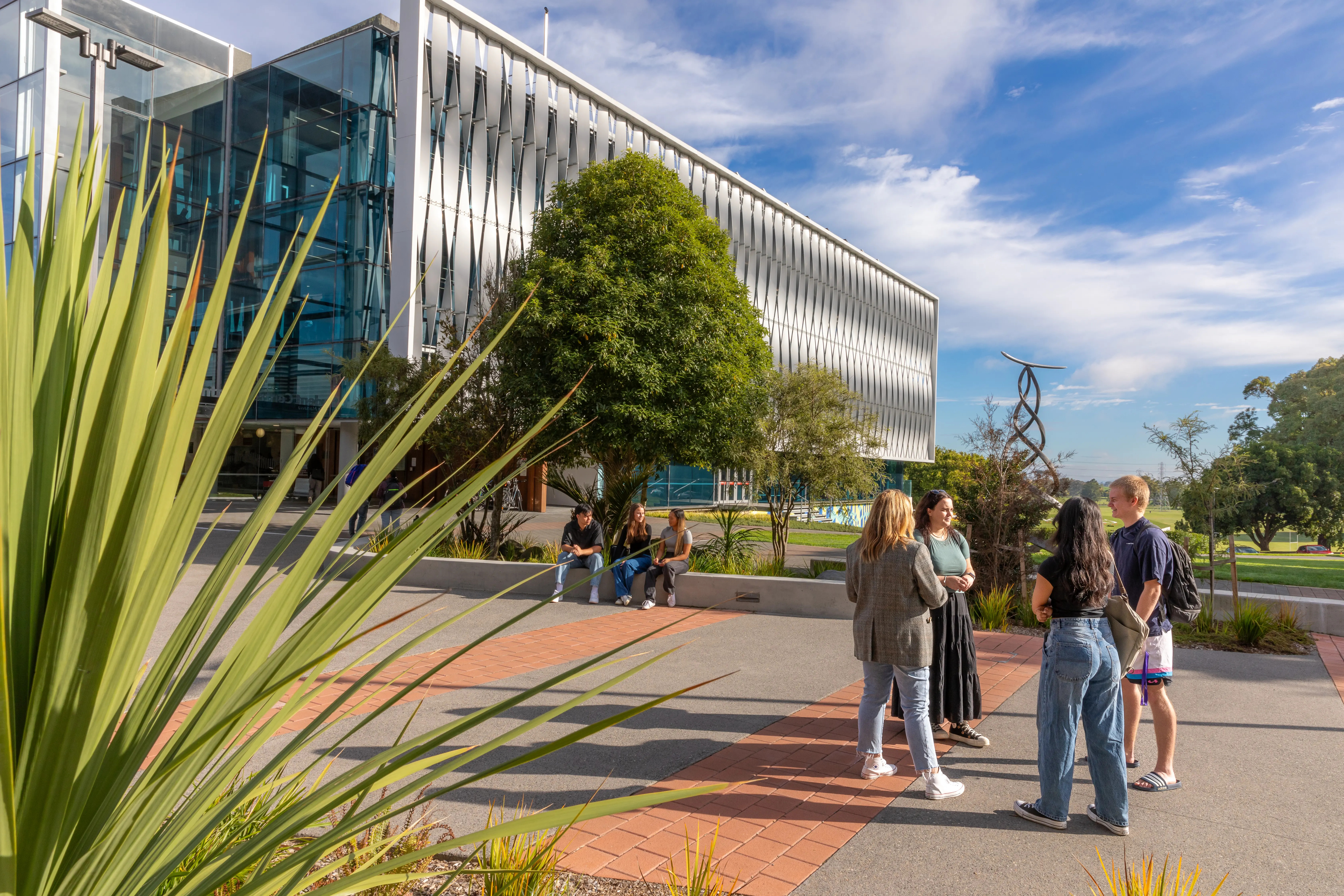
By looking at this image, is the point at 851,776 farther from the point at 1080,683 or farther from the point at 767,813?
the point at 1080,683

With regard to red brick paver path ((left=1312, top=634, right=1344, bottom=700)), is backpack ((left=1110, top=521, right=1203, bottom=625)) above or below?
above

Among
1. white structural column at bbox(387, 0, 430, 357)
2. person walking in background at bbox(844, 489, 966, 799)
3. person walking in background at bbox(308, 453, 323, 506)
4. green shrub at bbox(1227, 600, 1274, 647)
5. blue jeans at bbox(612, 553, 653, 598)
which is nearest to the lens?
person walking in background at bbox(844, 489, 966, 799)

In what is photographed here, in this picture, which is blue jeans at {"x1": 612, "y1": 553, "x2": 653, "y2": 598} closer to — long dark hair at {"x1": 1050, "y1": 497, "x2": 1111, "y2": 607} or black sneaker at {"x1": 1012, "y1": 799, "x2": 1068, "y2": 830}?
black sneaker at {"x1": 1012, "y1": 799, "x2": 1068, "y2": 830}

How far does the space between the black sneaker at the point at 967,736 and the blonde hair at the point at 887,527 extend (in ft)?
5.03

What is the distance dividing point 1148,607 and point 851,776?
6.36 feet

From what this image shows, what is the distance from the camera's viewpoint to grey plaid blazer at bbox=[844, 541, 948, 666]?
4.73 m

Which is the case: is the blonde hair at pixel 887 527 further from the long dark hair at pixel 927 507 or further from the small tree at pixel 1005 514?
the small tree at pixel 1005 514

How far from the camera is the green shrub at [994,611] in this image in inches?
376

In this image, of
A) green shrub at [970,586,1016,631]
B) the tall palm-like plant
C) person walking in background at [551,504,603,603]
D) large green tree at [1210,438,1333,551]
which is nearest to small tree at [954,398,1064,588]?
green shrub at [970,586,1016,631]

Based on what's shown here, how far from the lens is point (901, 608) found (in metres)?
4.76

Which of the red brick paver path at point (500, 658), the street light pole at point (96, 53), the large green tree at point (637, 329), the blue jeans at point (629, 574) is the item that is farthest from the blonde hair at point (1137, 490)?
the street light pole at point (96, 53)

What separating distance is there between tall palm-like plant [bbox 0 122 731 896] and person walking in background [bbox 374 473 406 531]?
9.5 inches

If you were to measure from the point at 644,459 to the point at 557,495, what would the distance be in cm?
2270

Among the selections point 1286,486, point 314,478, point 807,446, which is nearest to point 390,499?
point 807,446
